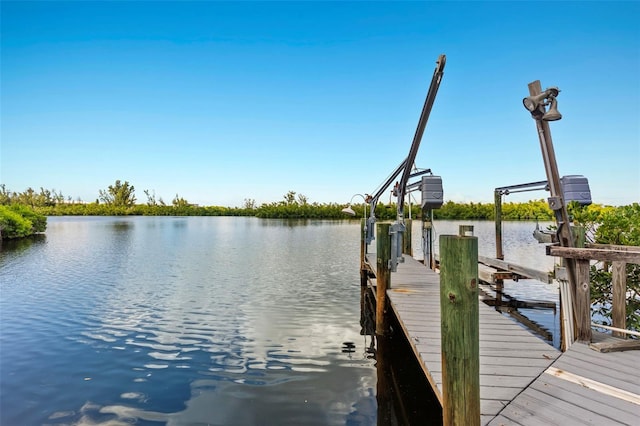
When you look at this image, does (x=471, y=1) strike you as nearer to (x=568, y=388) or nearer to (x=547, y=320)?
(x=547, y=320)

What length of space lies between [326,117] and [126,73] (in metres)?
16.8

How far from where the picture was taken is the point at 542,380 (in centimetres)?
279

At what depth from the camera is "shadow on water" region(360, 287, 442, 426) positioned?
4.16m

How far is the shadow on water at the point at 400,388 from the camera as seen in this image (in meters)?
4.16

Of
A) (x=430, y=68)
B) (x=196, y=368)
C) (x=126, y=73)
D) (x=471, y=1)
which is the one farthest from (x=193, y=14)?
(x=196, y=368)

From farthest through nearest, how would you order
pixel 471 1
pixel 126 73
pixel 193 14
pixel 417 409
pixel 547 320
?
1. pixel 126 73
2. pixel 193 14
3. pixel 471 1
4. pixel 547 320
5. pixel 417 409

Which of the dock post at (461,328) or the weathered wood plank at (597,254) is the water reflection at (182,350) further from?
the weathered wood plank at (597,254)

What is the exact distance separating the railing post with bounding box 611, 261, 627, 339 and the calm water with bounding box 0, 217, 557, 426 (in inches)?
107

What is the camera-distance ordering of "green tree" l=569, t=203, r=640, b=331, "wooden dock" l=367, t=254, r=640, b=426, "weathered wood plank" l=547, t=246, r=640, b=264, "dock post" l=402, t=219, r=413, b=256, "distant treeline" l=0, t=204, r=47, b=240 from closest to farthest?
"wooden dock" l=367, t=254, r=640, b=426, "weathered wood plank" l=547, t=246, r=640, b=264, "green tree" l=569, t=203, r=640, b=331, "dock post" l=402, t=219, r=413, b=256, "distant treeline" l=0, t=204, r=47, b=240

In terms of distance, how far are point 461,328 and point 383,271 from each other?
4.62 metres

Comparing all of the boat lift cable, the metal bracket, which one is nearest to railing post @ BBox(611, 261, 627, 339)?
the metal bracket

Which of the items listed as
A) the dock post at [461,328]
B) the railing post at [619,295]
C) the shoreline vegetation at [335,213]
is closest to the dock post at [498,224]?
the shoreline vegetation at [335,213]

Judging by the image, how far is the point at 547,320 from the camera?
7844 millimetres

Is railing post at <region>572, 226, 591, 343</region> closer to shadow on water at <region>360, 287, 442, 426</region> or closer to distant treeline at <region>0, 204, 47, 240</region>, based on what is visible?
shadow on water at <region>360, 287, 442, 426</region>
